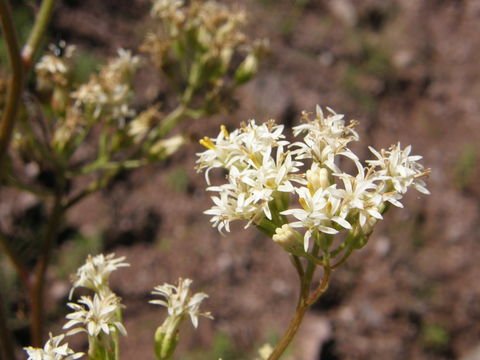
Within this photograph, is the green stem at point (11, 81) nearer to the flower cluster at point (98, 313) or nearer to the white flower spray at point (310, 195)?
the flower cluster at point (98, 313)

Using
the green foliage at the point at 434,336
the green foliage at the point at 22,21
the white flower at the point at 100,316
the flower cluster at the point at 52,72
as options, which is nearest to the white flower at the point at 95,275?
the white flower at the point at 100,316

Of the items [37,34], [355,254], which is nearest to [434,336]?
[355,254]

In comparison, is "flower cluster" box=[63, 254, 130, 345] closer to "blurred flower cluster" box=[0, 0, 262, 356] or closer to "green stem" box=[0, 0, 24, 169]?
"blurred flower cluster" box=[0, 0, 262, 356]

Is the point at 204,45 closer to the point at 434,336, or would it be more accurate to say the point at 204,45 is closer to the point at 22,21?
the point at 22,21

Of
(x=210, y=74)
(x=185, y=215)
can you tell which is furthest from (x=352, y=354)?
(x=210, y=74)

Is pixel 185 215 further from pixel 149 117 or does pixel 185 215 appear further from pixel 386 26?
pixel 386 26
